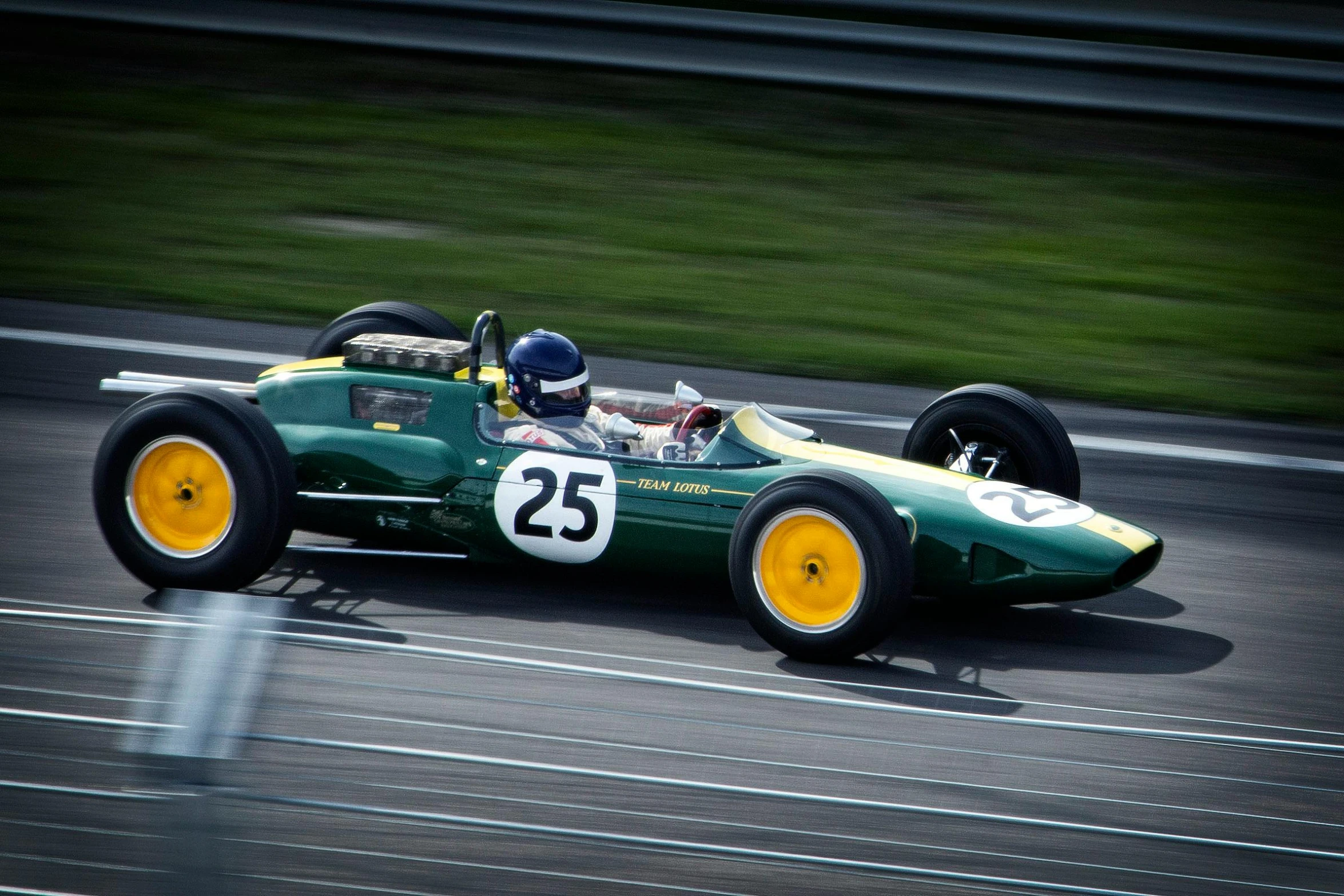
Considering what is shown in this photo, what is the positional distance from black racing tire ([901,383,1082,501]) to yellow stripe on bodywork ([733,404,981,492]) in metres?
0.38

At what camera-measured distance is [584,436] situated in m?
5.76

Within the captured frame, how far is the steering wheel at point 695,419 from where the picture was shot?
5.78m

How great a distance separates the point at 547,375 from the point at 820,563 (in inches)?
→ 55.6

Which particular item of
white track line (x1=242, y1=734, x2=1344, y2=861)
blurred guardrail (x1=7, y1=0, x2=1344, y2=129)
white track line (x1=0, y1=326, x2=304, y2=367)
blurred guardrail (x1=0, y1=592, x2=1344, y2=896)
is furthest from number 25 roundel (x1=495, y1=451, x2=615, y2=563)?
blurred guardrail (x1=7, y1=0, x2=1344, y2=129)

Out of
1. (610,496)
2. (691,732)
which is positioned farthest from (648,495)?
(691,732)

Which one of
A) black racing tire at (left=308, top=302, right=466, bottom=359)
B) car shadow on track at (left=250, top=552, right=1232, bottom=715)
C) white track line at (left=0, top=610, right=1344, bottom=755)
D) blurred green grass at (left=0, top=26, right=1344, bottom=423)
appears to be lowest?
car shadow on track at (left=250, top=552, right=1232, bottom=715)

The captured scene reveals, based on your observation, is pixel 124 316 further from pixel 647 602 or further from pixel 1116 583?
pixel 1116 583

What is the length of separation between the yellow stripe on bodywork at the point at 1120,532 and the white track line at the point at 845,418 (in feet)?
7.94

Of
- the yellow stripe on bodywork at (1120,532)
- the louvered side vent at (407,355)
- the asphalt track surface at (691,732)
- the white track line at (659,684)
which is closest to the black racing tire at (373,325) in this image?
the louvered side vent at (407,355)

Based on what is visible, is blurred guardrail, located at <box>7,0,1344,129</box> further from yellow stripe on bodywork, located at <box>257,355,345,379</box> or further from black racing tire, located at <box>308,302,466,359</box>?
yellow stripe on bodywork, located at <box>257,355,345,379</box>

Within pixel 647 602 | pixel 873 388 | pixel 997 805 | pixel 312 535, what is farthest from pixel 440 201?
pixel 997 805

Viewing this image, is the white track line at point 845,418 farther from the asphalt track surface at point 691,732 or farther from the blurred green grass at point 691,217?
the blurred green grass at point 691,217

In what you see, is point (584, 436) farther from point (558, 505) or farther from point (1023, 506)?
point (1023, 506)

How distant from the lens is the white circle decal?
5.30 m
